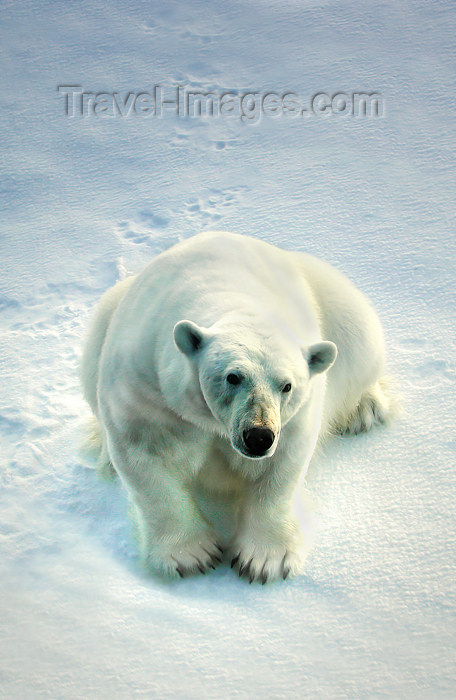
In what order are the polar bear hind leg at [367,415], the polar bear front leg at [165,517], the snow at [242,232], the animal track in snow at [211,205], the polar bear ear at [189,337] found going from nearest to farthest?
the polar bear ear at [189,337]
the snow at [242,232]
the polar bear front leg at [165,517]
the polar bear hind leg at [367,415]
the animal track in snow at [211,205]

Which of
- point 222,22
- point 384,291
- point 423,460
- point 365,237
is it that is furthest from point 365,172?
point 423,460

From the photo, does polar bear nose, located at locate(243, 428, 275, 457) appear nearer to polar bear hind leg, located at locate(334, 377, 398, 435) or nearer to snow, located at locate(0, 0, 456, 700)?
snow, located at locate(0, 0, 456, 700)

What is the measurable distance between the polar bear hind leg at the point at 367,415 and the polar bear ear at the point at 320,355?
4.23 feet

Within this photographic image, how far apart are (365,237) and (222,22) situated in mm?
3507

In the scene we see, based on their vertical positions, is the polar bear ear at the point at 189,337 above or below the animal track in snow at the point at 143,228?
above

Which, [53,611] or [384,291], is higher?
[384,291]

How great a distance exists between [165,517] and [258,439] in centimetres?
94

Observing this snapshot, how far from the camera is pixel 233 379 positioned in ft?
8.41

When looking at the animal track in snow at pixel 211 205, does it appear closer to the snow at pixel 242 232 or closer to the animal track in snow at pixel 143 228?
the snow at pixel 242 232

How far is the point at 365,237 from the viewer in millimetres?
5723

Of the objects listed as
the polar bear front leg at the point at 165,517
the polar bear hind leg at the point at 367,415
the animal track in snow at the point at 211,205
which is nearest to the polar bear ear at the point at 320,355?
the polar bear front leg at the point at 165,517

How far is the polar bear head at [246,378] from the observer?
253 centimetres

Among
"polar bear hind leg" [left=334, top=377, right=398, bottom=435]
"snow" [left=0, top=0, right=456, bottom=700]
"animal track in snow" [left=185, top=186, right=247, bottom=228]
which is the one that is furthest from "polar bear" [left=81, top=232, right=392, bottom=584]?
"animal track in snow" [left=185, top=186, right=247, bottom=228]

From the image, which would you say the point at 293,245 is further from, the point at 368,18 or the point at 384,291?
the point at 368,18
